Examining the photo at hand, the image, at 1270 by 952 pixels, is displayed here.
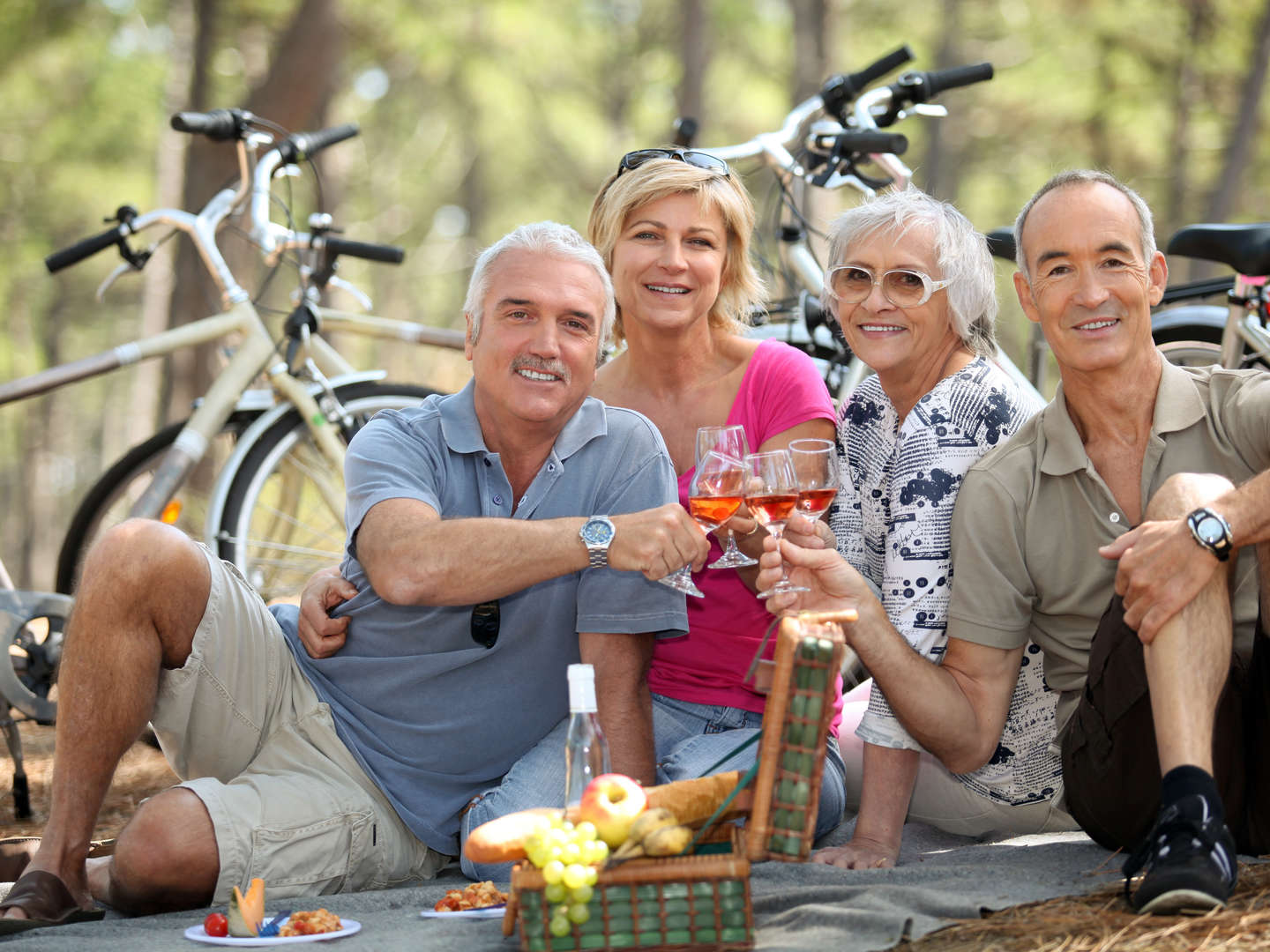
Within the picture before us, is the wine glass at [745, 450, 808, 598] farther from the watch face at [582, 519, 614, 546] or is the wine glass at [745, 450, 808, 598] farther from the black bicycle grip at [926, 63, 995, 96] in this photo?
the black bicycle grip at [926, 63, 995, 96]

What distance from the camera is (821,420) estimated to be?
3.26m

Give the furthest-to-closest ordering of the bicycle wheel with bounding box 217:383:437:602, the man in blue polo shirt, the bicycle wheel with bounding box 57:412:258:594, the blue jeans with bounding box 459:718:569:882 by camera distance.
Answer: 1. the bicycle wheel with bounding box 57:412:258:594
2. the bicycle wheel with bounding box 217:383:437:602
3. the blue jeans with bounding box 459:718:569:882
4. the man in blue polo shirt

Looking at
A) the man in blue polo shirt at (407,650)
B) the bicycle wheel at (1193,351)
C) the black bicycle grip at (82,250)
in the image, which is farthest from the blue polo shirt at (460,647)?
the bicycle wheel at (1193,351)

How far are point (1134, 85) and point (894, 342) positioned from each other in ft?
43.9

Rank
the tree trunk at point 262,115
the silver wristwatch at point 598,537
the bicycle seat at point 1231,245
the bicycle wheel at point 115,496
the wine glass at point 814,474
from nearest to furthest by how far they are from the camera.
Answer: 1. the wine glass at point 814,474
2. the silver wristwatch at point 598,537
3. the bicycle seat at point 1231,245
4. the bicycle wheel at point 115,496
5. the tree trunk at point 262,115

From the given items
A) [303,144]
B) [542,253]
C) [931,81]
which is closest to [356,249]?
[303,144]

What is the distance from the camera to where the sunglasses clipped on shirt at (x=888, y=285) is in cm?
305

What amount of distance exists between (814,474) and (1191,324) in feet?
9.03

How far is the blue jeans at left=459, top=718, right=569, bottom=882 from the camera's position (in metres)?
2.88

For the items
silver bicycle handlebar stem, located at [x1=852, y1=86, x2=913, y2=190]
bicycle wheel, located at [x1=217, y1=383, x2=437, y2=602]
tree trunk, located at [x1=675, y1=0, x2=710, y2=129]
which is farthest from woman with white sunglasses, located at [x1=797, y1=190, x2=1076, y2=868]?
tree trunk, located at [x1=675, y1=0, x2=710, y2=129]

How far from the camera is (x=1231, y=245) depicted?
14.0 ft

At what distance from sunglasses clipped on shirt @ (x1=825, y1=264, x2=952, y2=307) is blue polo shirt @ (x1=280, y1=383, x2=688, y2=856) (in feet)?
2.04

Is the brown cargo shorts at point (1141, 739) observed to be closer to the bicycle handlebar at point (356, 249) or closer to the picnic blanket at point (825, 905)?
the picnic blanket at point (825, 905)

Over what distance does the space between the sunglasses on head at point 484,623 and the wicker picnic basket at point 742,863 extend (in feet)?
2.99
